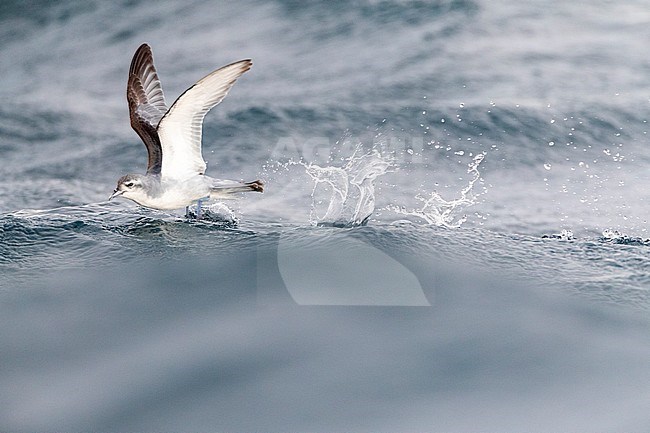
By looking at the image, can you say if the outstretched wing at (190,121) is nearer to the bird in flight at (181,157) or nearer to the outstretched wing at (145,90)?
the bird in flight at (181,157)

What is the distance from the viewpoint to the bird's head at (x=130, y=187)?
23.3ft

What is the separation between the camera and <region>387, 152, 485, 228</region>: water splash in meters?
7.88

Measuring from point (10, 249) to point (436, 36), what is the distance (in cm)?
714

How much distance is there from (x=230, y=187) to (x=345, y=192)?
3.39 ft

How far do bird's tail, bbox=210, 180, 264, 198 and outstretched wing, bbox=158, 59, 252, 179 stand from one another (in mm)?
257

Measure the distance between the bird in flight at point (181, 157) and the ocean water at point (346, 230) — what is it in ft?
1.00

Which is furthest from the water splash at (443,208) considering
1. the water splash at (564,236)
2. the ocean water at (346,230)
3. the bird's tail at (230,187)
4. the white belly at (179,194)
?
the white belly at (179,194)

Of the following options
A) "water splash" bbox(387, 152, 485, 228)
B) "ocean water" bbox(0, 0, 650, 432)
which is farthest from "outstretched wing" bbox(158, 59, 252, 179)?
"water splash" bbox(387, 152, 485, 228)

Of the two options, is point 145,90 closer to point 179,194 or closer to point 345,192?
point 179,194

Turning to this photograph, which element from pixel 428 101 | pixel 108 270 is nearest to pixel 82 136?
pixel 428 101

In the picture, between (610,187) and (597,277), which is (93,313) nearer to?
(597,277)

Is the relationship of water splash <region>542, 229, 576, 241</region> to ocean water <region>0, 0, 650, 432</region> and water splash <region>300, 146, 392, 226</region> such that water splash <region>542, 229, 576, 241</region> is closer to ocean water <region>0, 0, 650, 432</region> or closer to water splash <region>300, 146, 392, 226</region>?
ocean water <region>0, 0, 650, 432</region>

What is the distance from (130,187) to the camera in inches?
280

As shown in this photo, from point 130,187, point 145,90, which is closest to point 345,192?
point 130,187
